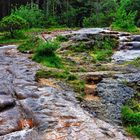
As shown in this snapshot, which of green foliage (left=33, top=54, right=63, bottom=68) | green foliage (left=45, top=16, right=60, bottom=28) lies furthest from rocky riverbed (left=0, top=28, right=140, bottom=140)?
green foliage (left=45, top=16, right=60, bottom=28)

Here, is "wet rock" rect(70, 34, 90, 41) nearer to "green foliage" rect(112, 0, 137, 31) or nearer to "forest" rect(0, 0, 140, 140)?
"forest" rect(0, 0, 140, 140)

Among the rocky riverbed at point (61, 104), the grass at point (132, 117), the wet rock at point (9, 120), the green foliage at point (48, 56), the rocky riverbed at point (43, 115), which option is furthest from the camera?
the green foliage at point (48, 56)

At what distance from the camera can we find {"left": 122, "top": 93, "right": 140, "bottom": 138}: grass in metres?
7.72

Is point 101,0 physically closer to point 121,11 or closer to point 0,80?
point 121,11

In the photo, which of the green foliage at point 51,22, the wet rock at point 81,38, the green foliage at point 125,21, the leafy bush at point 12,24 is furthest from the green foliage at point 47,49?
the green foliage at point 51,22

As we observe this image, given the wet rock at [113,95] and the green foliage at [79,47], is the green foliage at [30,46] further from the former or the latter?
the wet rock at [113,95]

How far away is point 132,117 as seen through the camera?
8.32 m

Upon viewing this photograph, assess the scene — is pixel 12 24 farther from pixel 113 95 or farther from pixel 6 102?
pixel 6 102

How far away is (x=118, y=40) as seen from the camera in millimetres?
20234

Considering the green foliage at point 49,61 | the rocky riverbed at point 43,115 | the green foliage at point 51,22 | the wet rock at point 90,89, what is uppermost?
the rocky riverbed at point 43,115

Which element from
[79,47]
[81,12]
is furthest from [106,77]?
[81,12]

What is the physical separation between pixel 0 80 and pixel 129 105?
141 inches

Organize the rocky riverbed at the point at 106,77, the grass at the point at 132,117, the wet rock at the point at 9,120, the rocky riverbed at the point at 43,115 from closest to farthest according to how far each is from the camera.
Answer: the rocky riverbed at the point at 43,115 → the wet rock at the point at 9,120 → the grass at the point at 132,117 → the rocky riverbed at the point at 106,77

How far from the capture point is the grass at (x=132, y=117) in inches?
304
